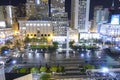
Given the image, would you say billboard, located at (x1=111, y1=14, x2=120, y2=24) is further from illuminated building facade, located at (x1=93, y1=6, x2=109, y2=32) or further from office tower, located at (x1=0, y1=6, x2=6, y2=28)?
office tower, located at (x1=0, y1=6, x2=6, y2=28)

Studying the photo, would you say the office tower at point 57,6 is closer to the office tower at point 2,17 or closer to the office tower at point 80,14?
the office tower at point 80,14

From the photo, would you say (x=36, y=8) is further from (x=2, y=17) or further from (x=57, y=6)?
(x=2, y=17)

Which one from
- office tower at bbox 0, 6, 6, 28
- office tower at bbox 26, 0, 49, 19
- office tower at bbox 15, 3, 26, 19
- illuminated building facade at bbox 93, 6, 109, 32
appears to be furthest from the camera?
office tower at bbox 15, 3, 26, 19

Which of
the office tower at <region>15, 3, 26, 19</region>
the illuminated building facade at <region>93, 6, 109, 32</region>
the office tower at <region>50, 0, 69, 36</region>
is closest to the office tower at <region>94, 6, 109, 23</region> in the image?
the illuminated building facade at <region>93, 6, 109, 32</region>

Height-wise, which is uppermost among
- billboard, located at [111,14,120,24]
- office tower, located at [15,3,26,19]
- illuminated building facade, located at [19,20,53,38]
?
office tower, located at [15,3,26,19]

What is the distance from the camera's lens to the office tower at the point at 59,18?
20453 millimetres

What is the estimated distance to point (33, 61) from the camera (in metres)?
13.3

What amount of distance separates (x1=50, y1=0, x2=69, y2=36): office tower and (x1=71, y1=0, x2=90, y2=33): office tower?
1.09m

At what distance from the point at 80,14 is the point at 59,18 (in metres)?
2.33

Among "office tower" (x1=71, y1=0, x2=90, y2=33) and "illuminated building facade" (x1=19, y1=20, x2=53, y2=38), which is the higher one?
"office tower" (x1=71, y1=0, x2=90, y2=33)

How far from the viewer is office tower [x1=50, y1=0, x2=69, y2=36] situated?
20453 mm

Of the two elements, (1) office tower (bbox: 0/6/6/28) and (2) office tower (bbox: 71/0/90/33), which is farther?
(1) office tower (bbox: 0/6/6/28)

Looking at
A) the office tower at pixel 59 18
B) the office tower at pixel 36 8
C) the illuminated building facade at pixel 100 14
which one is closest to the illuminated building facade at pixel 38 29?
the office tower at pixel 59 18

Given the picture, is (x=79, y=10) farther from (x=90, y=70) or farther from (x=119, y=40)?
(x=90, y=70)
